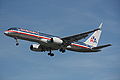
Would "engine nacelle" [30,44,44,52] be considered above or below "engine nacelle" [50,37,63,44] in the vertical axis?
above

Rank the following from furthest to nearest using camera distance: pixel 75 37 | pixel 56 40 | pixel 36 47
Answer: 1. pixel 36 47
2. pixel 56 40
3. pixel 75 37

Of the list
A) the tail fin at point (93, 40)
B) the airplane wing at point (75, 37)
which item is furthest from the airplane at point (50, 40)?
the tail fin at point (93, 40)

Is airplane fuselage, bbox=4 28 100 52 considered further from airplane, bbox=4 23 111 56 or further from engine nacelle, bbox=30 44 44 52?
engine nacelle, bbox=30 44 44 52

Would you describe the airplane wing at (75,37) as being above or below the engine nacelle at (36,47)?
below

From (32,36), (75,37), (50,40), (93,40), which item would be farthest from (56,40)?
(93,40)

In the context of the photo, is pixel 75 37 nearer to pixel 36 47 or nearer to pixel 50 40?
pixel 50 40

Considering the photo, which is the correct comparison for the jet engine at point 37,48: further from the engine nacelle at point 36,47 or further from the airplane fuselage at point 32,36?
the airplane fuselage at point 32,36

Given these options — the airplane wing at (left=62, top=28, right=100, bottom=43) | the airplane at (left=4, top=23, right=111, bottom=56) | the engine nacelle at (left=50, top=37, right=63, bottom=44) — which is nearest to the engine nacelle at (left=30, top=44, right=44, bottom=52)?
the airplane at (left=4, top=23, right=111, bottom=56)

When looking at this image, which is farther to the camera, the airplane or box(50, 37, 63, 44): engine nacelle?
box(50, 37, 63, 44): engine nacelle

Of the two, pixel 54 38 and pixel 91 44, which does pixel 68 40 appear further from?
pixel 91 44

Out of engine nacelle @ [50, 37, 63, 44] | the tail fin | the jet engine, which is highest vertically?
the tail fin

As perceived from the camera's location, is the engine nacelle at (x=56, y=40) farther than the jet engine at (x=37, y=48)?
No

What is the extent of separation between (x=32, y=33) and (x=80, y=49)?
15.4 m

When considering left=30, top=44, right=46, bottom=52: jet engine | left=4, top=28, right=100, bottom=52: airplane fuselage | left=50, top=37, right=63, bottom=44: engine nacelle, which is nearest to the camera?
left=4, top=28, right=100, bottom=52: airplane fuselage
